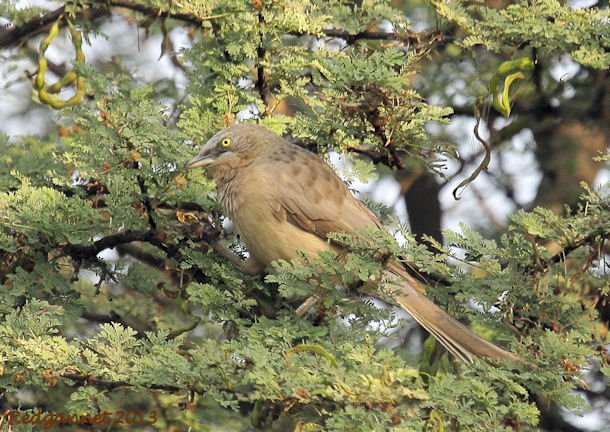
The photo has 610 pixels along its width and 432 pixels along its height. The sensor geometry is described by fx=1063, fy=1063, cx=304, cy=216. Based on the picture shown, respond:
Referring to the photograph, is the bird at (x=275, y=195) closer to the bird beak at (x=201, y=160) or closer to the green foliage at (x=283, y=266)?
the bird beak at (x=201, y=160)

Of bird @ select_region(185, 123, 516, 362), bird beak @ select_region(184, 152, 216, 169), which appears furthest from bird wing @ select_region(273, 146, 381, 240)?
bird beak @ select_region(184, 152, 216, 169)

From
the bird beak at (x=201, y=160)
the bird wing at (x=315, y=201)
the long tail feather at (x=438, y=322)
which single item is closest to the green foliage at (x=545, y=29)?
the bird wing at (x=315, y=201)

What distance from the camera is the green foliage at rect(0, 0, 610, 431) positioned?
372 centimetres

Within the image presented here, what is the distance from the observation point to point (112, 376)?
12.8ft

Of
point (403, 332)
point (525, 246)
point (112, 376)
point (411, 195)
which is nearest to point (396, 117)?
point (525, 246)

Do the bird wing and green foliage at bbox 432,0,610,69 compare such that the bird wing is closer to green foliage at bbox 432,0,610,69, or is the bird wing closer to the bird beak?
the bird beak

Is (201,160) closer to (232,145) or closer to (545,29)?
(232,145)

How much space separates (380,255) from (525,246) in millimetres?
701

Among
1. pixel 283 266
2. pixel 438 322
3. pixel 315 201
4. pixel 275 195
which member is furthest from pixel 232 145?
pixel 283 266

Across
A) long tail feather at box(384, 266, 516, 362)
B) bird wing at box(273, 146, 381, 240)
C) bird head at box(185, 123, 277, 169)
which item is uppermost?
bird head at box(185, 123, 277, 169)

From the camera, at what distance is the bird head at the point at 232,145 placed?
5371 millimetres

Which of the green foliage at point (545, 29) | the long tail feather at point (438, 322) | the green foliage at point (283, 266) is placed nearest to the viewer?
the green foliage at point (283, 266)

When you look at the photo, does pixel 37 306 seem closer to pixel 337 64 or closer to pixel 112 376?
pixel 112 376

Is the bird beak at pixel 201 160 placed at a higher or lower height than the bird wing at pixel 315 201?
higher
